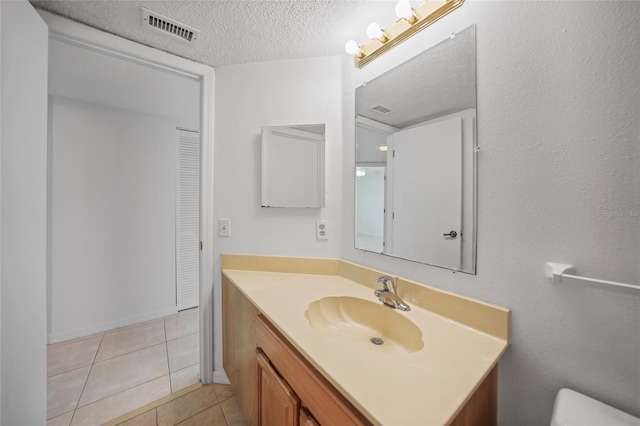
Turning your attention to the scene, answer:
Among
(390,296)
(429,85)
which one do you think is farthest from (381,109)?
(390,296)

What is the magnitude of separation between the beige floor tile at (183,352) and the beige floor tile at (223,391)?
39cm

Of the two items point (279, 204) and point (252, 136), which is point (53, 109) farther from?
point (279, 204)

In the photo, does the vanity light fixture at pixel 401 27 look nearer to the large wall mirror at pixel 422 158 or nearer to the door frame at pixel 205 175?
the large wall mirror at pixel 422 158

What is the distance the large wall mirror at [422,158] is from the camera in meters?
0.87

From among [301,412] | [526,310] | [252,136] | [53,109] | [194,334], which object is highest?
[53,109]

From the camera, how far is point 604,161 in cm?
59

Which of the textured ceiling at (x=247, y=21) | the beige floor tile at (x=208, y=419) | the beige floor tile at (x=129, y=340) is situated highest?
the textured ceiling at (x=247, y=21)

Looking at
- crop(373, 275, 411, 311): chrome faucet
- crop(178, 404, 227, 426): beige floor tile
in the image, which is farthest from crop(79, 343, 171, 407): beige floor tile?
crop(373, 275, 411, 311): chrome faucet

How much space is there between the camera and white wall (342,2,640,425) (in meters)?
0.57

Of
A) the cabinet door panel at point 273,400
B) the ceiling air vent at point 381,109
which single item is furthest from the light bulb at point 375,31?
the cabinet door panel at point 273,400

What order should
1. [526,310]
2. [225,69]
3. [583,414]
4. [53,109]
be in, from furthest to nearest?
[53,109] < [225,69] < [526,310] < [583,414]

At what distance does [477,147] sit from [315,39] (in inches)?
41.7

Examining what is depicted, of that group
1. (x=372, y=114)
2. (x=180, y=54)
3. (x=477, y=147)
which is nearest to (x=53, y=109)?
(x=180, y=54)

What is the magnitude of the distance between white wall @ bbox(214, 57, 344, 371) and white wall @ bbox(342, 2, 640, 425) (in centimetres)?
77
